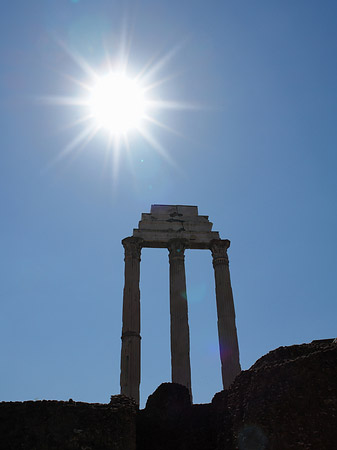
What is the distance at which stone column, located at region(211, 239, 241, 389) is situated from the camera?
77.0ft

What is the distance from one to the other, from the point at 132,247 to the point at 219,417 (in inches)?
576

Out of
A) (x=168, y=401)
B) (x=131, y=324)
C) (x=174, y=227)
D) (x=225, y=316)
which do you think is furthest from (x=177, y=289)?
(x=168, y=401)

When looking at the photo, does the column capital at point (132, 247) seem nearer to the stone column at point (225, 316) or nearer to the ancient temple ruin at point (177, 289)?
the ancient temple ruin at point (177, 289)

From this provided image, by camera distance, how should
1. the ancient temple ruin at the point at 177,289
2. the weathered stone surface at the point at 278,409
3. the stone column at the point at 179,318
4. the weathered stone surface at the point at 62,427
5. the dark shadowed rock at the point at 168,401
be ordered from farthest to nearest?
the stone column at the point at 179,318 → the ancient temple ruin at the point at 177,289 → the dark shadowed rock at the point at 168,401 → the weathered stone surface at the point at 62,427 → the weathered stone surface at the point at 278,409

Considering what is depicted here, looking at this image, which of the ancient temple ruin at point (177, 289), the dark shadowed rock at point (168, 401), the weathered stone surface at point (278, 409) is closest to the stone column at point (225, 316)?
the ancient temple ruin at point (177, 289)

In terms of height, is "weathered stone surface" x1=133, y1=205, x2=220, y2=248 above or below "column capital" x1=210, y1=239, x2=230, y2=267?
above

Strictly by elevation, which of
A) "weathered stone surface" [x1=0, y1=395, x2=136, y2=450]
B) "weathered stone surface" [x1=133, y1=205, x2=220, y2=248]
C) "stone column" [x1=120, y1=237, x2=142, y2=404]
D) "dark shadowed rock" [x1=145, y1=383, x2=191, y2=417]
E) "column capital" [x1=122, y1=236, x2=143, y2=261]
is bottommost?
"weathered stone surface" [x1=0, y1=395, x2=136, y2=450]

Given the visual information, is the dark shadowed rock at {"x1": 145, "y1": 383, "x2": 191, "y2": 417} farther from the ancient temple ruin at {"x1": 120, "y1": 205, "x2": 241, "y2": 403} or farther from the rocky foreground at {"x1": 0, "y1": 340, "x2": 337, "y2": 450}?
the ancient temple ruin at {"x1": 120, "y1": 205, "x2": 241, "y2": 403}

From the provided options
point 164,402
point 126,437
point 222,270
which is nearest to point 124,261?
point 222,270

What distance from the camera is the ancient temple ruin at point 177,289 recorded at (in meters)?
23.2

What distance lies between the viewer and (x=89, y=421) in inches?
491

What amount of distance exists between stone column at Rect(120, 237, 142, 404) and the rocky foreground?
7.36 meters

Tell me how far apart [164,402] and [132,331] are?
8.95m

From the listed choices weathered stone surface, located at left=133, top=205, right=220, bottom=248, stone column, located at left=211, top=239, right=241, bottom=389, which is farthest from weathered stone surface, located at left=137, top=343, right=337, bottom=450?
weathered stone surface, located at left=133, top=205, right=220, bottom=248
